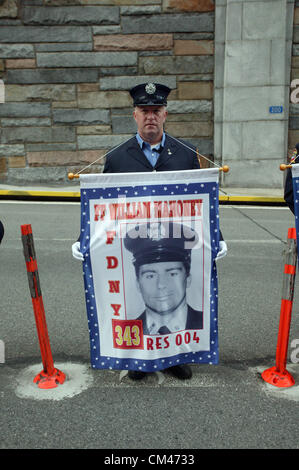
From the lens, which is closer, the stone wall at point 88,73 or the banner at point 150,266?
the banner at point 150,266

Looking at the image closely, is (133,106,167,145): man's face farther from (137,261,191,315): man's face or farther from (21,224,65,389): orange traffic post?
(21,224,65,389): orange traffic post

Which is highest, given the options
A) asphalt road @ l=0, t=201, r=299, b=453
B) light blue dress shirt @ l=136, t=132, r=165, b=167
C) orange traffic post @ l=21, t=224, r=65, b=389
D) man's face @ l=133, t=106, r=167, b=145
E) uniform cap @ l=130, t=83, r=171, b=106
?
uniform cap @ l=130, t=83, r=171, b=106

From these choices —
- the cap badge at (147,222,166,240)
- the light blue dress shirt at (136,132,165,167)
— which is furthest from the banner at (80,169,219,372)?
the light blue dress shirt at (136,132,165,167)

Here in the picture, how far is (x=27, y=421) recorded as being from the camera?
9.09ft

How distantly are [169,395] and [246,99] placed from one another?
10.4 m

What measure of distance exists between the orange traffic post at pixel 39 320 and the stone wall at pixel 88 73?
9682 millimetres

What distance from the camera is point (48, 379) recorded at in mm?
3184

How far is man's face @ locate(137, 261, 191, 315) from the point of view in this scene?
3.01 metres

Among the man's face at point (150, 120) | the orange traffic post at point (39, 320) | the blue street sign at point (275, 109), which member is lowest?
the orange traffic post at point (39, 320)

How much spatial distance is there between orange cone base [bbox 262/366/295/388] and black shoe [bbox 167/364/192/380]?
560 mm

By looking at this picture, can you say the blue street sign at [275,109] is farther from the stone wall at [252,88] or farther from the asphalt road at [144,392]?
the asphalt road at [144,392]

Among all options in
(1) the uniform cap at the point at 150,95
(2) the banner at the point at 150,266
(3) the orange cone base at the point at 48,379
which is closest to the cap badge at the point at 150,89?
(1) the uniform cap at the point at 150,95

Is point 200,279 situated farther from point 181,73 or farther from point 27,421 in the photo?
point 181,73

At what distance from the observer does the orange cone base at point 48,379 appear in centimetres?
315
